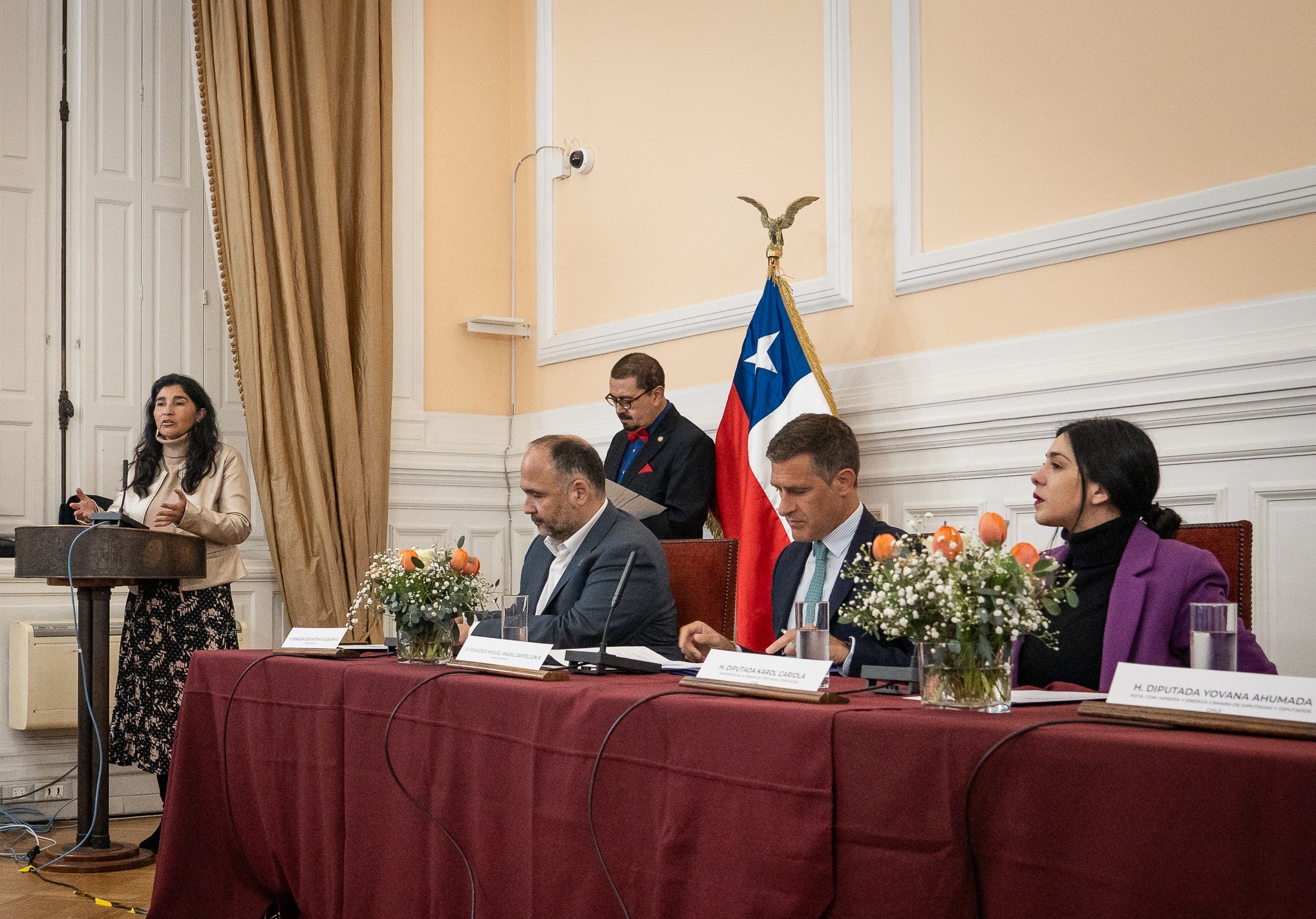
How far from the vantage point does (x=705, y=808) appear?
1735 mm

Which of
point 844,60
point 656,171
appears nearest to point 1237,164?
point 844,60

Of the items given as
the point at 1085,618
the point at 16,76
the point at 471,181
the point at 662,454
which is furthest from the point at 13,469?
the point at 1085,618

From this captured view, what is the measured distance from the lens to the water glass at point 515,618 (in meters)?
2.49

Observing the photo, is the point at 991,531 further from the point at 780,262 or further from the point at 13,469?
the point at 13,469

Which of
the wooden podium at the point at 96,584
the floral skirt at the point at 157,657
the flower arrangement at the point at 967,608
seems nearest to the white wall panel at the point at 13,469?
the floral skirt at the point at 157,657

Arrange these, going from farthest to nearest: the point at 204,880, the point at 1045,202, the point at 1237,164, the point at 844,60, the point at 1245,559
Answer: the point at 844,60
the point at 1045,202
the point at 1237,164
the point at 204,880
the point at 1245,559

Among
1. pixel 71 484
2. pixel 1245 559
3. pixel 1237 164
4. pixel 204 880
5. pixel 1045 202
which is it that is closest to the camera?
pixel 1245 559

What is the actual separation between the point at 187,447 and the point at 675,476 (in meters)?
1.64

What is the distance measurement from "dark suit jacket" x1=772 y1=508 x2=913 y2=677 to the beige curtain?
2573 millimetres

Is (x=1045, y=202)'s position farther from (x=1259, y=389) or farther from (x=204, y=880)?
(x=204, y=880)

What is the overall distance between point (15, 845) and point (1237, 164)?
13.6 ft

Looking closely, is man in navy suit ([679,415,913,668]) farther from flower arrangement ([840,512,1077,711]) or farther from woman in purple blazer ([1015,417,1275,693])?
flower arrangement ([840,512,1077,711])

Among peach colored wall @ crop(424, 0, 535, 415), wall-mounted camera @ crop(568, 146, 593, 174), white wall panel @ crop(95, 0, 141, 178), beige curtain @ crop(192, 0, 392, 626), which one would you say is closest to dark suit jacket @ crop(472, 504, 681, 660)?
beige curtain @ crop(192, 0, 392, 626)

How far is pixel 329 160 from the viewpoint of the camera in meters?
5.22
